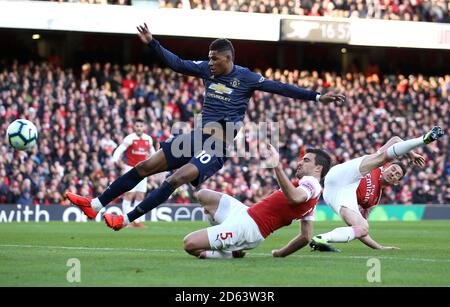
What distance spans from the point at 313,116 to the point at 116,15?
7.22 m

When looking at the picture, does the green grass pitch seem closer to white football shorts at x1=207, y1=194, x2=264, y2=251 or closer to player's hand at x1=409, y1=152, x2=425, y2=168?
white football shorts at x1=207, y1=194, x2=264, y2=251

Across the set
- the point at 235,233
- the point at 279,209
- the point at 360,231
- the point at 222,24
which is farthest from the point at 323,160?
the point at 222,24

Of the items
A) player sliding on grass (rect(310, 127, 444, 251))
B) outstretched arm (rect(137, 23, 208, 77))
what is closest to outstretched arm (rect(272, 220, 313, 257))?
player sliding on grass (rect(310, 127, 444, 251))

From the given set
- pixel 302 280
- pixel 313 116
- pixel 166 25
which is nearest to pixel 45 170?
pixel 166 25

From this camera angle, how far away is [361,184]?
43.5 ft

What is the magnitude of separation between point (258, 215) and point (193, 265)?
0.96 metres

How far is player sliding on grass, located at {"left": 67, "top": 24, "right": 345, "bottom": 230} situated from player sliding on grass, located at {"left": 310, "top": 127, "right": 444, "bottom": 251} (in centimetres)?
100

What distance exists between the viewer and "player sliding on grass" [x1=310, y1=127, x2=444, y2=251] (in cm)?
1144

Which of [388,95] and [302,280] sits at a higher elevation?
[388,95]

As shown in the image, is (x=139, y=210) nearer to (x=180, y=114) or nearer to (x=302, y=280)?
(x=302, y=280)

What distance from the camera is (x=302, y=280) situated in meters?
8.57

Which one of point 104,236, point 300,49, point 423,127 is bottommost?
point 104,236

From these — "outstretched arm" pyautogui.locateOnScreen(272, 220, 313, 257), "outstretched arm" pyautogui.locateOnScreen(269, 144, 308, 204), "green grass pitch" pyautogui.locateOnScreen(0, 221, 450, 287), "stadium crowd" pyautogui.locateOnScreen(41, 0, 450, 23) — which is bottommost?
"green grass pitch" pyautogui.locateOnScreen(0, 221, 450, 287)

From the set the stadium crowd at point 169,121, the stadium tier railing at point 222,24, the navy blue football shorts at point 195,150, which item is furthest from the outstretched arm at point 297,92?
the stadium tier railing at point 222,24
